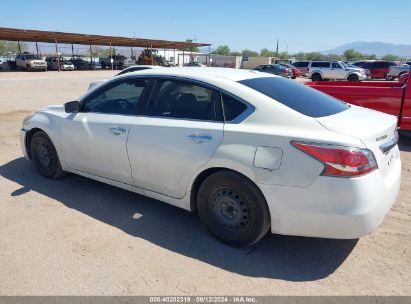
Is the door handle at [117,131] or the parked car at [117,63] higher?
the door handle at [117,131]

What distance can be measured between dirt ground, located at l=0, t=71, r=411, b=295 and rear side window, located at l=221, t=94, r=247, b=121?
123cm

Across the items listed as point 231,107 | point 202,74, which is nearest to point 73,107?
point 202,74

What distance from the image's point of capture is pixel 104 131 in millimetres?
3988

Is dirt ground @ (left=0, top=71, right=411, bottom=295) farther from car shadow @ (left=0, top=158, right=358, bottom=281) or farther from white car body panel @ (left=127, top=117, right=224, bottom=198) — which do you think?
white car body panel @ (left=127, top=117, right=224, bottom=198)

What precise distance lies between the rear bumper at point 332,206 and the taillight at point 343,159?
53 millimetres

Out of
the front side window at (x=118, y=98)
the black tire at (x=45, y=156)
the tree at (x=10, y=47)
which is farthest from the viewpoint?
the tree at (x=10, y=47)

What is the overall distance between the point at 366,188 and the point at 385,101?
515cm

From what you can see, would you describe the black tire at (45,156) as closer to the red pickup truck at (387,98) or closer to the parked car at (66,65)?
the red pickup truck at (387,98)

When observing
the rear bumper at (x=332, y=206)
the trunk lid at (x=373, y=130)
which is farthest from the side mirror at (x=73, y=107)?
the trunk lid at (x=373, y=130)

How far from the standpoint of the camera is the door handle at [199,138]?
3.21 metres

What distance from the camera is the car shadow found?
3047mm

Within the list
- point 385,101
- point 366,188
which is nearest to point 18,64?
point 385,101

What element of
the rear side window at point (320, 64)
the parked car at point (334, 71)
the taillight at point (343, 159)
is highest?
the taillight at point (343, 159)

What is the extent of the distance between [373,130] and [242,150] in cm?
110
